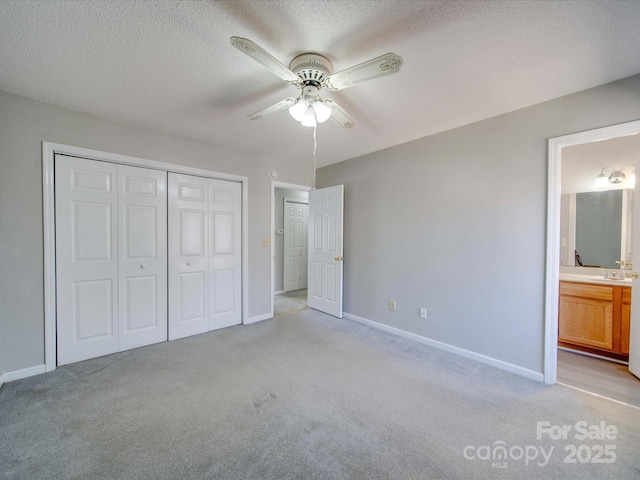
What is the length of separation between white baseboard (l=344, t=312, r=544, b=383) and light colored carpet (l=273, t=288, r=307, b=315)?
4.07ft

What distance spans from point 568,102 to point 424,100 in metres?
1.19

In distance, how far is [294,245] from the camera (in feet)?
19.4

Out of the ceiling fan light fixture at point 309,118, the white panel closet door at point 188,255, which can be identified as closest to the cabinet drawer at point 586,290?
the ceiling fan light fixture at point 309,118

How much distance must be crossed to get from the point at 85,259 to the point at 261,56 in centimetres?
266

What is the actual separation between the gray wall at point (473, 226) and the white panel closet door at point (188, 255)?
7.27ft

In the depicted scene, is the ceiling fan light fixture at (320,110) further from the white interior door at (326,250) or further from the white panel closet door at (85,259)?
the white panel closet door at (85,259)

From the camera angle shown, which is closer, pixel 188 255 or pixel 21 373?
pixel 21 373

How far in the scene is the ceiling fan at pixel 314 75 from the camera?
4.38 ft

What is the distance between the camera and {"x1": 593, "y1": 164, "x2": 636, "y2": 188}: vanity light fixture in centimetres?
289

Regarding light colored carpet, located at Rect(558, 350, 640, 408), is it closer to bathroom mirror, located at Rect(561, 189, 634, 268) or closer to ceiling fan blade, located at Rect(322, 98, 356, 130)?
bathroom mirror, located at Rect(561, 189, 634, 268)

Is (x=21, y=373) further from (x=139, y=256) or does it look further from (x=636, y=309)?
(x=636, y=309)

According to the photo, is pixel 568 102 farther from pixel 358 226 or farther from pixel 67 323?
pixel 67 323

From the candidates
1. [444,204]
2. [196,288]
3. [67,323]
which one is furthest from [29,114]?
[444,204]

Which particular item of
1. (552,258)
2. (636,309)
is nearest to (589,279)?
(636,309)
